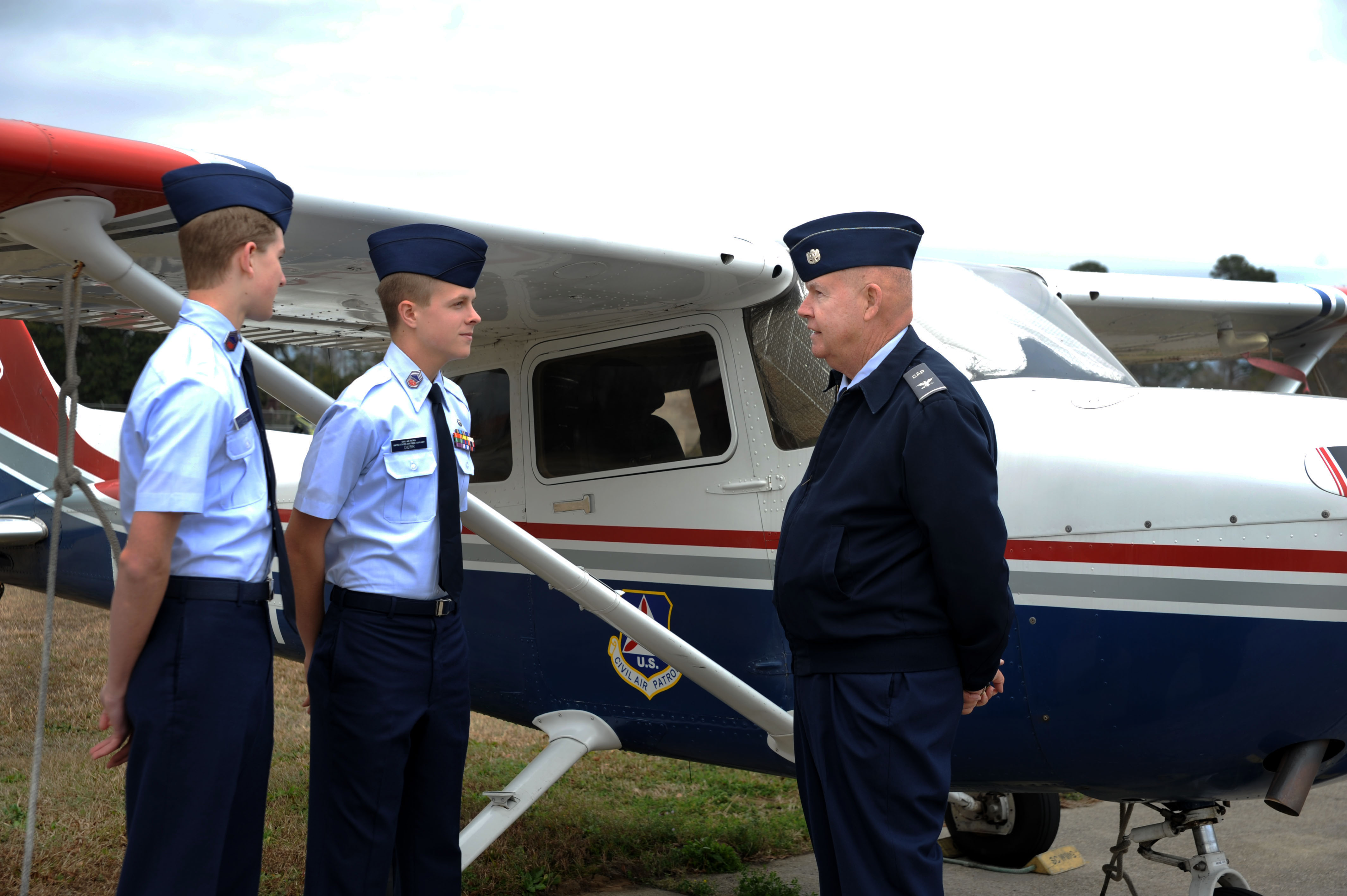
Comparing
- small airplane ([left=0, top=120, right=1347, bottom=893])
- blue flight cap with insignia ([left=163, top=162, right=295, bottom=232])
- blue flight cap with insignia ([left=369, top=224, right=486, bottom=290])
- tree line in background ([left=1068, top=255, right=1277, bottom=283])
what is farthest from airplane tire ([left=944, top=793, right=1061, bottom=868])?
tree line in background ([left=1068, top=255, right=1277, bottom=283])

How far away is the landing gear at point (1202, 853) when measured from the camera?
3334mm

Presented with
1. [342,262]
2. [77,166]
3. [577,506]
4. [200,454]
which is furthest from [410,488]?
[577,506]

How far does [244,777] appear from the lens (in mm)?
2096

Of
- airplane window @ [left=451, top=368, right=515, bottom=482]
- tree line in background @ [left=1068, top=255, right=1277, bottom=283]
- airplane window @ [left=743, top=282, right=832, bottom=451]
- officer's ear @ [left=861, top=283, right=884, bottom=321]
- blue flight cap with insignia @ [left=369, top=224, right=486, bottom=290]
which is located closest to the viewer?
officer's ear @ [left=861, top=283, right=884, bottom=321]

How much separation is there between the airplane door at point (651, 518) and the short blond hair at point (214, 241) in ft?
6.39

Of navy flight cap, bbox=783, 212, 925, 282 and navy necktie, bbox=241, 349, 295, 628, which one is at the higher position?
navy flight cap, bbox=783, 212, 925, 282

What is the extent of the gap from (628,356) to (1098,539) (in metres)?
1.84

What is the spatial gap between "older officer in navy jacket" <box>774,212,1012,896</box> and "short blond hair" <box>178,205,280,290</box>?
120cm

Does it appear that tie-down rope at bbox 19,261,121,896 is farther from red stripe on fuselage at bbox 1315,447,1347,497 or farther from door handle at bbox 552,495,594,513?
red stripe on fuselage at bbox 1315,447,1347,497

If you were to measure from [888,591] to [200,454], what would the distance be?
1322 mm

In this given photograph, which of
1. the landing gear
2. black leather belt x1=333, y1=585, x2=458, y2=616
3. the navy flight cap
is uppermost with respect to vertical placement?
the navy flight cap

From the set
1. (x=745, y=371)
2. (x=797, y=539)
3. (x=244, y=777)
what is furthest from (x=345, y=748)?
(x=745, y=371)

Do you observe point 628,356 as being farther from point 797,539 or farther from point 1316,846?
point 1316,846

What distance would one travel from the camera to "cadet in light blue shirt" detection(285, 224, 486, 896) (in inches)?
97.5
